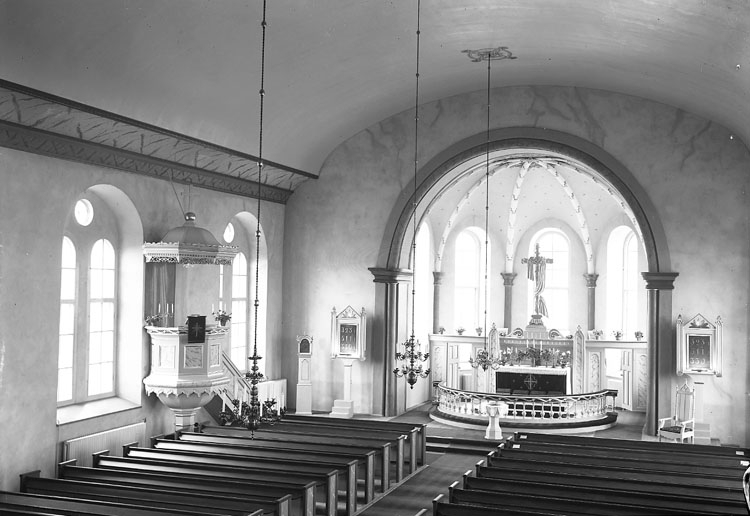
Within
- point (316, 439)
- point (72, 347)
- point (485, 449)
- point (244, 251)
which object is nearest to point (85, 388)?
point (72, 347)

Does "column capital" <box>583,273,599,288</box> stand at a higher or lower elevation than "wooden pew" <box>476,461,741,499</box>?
higher

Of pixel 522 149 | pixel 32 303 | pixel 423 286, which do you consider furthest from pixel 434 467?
pixel 423 286

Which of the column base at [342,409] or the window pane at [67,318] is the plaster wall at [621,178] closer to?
the column base at [342,409]

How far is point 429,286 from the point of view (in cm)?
2533

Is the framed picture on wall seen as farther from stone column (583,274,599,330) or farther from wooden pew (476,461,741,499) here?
stone column (583,274,599,330)

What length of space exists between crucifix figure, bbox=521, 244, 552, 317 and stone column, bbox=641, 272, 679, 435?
6497mm

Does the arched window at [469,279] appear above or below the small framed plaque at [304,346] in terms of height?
above

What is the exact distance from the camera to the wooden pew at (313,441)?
13.7m

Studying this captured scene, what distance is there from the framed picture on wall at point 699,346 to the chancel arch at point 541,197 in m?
0.36

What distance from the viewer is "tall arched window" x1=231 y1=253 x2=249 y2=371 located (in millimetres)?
19359

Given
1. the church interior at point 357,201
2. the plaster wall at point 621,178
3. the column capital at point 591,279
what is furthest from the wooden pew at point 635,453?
the column capital at point 591,279

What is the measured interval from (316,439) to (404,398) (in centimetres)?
700

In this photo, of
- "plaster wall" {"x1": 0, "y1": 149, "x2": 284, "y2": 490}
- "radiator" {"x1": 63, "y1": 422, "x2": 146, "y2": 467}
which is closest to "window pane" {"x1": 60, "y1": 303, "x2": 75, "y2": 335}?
"plaster wall" {"x1": 0, "y1": 149, "x2": 284, "y2": 490}

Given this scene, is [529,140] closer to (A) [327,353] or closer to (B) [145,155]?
(A) [327,353]
